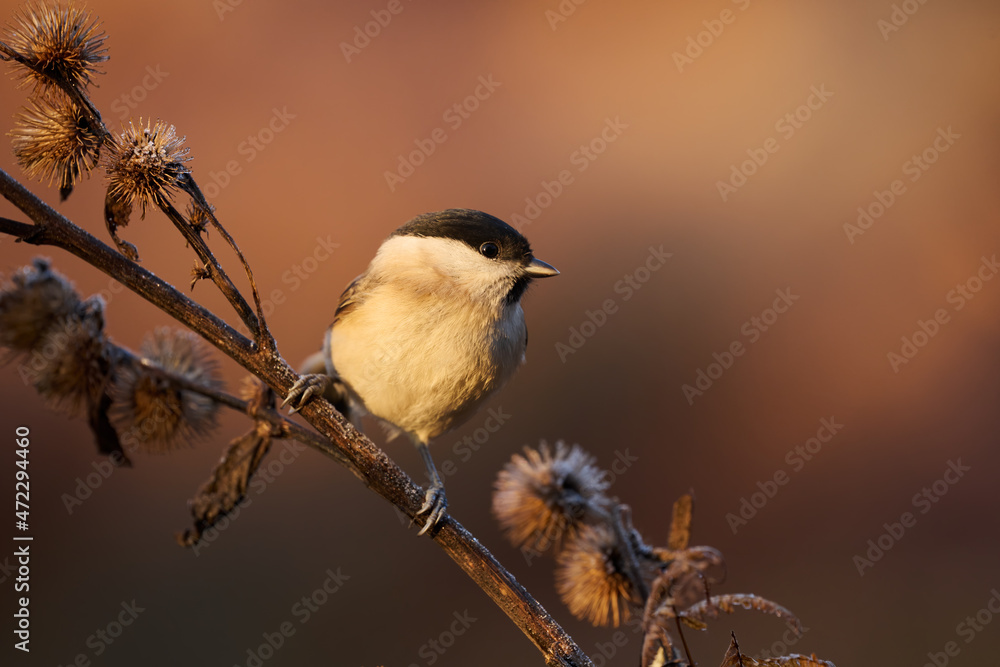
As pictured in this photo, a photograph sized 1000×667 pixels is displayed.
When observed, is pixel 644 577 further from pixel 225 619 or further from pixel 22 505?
pixel 225 619

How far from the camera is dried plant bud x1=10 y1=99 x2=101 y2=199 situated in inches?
23.7

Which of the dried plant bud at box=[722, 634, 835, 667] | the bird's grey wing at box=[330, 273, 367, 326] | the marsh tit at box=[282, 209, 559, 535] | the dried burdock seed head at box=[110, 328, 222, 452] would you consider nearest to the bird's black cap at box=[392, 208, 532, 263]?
the marsh tit at box=[282, 209, 559, 535]

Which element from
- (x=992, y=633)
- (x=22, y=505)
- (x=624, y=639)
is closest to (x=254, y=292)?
(x=22, y=505)

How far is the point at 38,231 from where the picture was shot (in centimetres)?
60

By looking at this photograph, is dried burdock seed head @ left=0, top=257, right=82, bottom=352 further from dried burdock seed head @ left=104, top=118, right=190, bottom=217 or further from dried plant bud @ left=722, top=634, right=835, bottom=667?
dried plant bud @ left=722, top=634, right=835, bottom=667

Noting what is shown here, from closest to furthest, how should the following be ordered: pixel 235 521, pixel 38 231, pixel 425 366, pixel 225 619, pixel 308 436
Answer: pixel 38 231 < pixel 308 436 < pixel 425 366 < pixel 225 619 < pixel 235 521

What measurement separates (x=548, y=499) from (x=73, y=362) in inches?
22.3

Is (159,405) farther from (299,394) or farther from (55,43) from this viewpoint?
(55,43)

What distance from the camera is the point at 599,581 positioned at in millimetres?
777

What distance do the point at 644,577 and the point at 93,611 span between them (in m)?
1.43

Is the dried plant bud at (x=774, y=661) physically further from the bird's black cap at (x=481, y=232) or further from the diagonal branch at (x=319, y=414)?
the bird's black cap at (x=481, y=232)

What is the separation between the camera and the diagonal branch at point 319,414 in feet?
2.02

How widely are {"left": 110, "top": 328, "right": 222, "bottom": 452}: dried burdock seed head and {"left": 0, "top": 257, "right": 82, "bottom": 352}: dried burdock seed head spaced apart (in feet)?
0.29

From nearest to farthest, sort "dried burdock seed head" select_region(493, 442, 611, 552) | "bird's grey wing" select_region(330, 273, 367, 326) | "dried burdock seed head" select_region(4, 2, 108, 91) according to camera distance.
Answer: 1. "dried burdock seed head" select_region(4, 2, 108, 91)
2. "dried burdock seed head" select_region(493, 442, 611, 552)
3. "bird's grey wing" select_region(330, 273, 367, 326)
